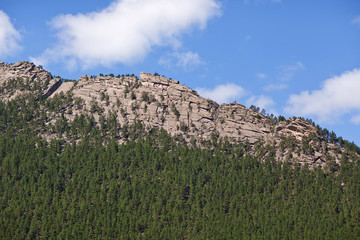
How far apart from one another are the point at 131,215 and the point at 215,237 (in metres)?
31.6

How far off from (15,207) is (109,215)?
32873 millimetres

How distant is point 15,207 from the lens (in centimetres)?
19362

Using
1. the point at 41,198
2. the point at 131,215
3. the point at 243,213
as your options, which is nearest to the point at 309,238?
the point at 243,213

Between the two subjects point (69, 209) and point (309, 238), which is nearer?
point (309, 238)

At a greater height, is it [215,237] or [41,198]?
[41,198]

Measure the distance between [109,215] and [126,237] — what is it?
14417 millimetres

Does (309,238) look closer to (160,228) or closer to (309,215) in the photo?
A: (309,215)

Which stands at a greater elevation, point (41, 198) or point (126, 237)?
point (41, 198)

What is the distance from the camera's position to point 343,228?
182125mm

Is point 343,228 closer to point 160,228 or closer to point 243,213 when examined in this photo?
point 243,213

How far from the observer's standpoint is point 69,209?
195 m

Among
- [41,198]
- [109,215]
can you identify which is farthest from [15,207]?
[109,215]

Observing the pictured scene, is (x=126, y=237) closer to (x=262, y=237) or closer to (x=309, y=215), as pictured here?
(x=262, y=237)

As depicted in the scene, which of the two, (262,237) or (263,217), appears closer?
(262,237)
